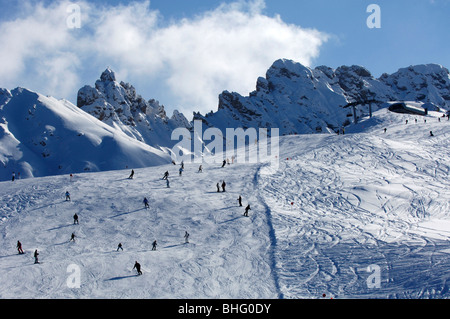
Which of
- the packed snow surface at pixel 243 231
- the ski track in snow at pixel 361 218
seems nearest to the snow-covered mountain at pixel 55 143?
the packed snow surface at pixel 243 231

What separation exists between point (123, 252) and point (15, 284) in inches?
257

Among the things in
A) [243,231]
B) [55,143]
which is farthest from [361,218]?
[55,143]

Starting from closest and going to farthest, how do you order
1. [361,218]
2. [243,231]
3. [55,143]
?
[243,231] < [361,218] < [55,143]

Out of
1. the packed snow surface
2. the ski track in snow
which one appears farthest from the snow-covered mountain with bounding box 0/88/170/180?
the ski track in snow

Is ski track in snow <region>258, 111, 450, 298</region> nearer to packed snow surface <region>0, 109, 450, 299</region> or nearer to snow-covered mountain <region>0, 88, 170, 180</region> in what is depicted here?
packed snow surface <region>0, 109, 450, 299</region>

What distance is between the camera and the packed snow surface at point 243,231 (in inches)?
882

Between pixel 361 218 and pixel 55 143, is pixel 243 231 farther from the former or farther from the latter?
pixel 55 143

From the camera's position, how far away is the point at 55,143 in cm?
12712

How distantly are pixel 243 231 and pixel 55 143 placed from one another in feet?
367

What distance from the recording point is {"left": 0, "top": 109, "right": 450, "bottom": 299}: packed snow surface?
22406 mm

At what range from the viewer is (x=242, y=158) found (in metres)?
54.3

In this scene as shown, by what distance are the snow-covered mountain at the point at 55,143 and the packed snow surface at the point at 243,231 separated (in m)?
73.4

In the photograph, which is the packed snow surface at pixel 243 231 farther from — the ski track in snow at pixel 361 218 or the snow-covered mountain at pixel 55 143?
the snow-covered mountain at pixel 55 143

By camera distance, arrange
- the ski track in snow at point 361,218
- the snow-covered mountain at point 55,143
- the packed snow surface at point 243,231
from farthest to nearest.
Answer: the snow-covered mountain at point 55,143 < the packed snow surface at point 243,231 < the ski track in snow at point 361,218
